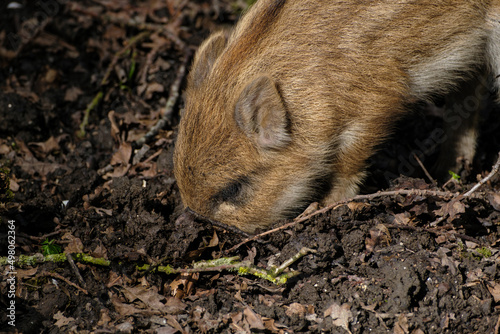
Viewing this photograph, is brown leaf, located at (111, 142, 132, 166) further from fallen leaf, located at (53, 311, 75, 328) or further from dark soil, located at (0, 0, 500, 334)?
fallen leaf, located at (53, 311, 75, 328)

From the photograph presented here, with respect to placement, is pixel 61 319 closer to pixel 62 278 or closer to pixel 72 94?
pixel 62 278

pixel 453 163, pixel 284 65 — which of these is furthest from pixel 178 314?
pixel 453 163

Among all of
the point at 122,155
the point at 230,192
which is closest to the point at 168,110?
the point at 122,155

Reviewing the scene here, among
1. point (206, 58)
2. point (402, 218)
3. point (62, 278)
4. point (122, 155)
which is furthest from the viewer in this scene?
point (122, 155)

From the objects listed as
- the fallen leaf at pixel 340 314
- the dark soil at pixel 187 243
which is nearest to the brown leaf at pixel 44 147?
the dark soil at pixel 187 243

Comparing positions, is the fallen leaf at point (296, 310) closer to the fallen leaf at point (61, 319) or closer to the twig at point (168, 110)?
the fallen leaf at point (61, 319)

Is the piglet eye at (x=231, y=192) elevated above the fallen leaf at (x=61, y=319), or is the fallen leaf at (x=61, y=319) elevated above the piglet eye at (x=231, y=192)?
the piglet eye at (x=231, y=192)

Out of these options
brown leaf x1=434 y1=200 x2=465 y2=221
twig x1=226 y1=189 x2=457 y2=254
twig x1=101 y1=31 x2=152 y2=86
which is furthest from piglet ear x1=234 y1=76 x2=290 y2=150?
twig x1=101 y1=31 x2=152 y2=86
